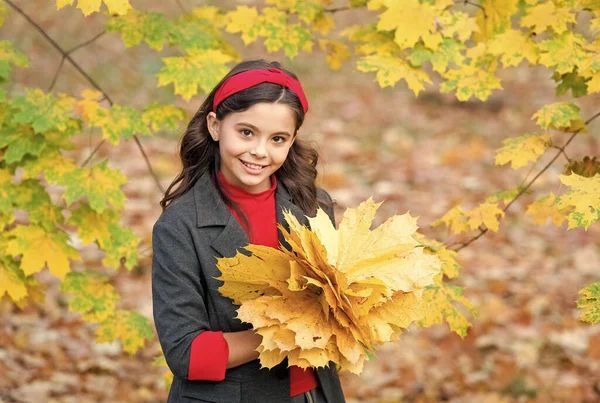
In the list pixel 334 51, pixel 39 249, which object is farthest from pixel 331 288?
pixel 334 51

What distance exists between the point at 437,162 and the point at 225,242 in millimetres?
5254

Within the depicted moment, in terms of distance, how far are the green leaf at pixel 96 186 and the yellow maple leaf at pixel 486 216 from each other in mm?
1330

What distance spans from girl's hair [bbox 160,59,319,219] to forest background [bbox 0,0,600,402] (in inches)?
31.2

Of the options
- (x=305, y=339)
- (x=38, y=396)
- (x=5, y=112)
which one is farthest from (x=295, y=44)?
(x=38, y=396)

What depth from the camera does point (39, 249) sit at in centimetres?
283

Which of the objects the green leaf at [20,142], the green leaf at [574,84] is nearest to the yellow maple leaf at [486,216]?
the green leaf at [574,84]

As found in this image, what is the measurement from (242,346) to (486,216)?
1221mm

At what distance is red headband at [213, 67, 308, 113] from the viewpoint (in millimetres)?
1961

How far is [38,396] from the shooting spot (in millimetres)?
3721

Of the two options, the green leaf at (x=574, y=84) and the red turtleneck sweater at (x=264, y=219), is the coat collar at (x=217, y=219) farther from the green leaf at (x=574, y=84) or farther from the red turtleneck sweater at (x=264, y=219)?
the green leaf at (x=574, y=84)

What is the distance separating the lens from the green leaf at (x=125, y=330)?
121 inches

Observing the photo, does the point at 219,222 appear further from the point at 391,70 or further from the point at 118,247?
the point at 118,247

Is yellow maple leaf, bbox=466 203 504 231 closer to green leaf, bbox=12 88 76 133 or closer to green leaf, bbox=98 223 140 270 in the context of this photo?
green leaf, bbox=98 223 140 270

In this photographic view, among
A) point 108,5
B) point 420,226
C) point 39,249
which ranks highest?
point 420,226
